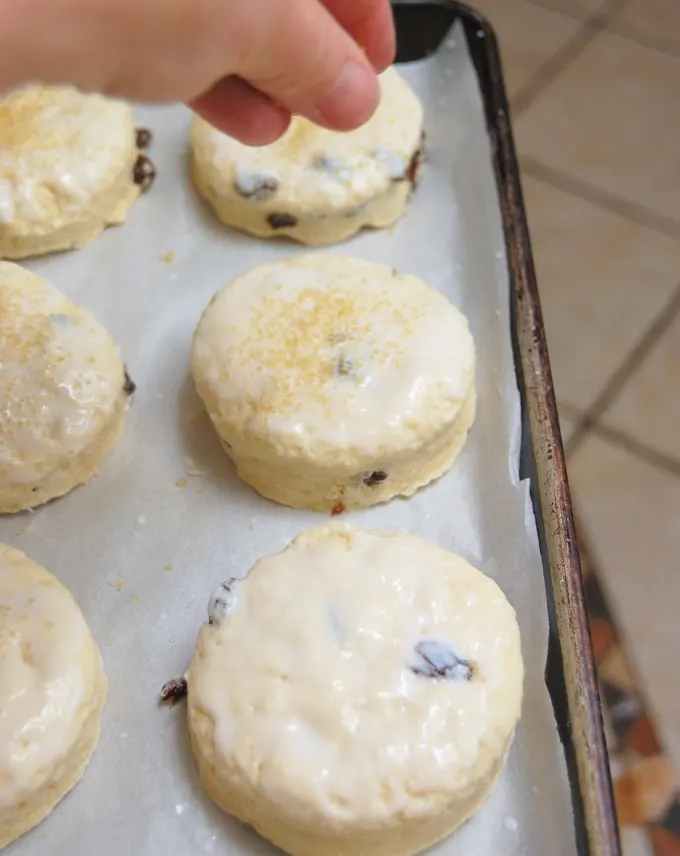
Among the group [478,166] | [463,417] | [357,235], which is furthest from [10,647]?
[478,166]

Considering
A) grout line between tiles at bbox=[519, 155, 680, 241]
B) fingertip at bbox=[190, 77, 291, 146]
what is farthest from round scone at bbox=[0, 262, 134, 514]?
grout line between tiles at bbox=[519, 155, 680, 241]

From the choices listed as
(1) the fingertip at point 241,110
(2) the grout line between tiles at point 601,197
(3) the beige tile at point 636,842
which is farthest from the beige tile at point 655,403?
(1) the fingertip at point 241,110

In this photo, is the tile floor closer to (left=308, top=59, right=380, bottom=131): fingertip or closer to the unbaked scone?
the unbaked scone

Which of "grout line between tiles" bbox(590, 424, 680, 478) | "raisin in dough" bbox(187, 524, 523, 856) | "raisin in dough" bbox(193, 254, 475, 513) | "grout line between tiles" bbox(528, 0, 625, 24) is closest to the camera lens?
"raisin in dough" bbox(187, 524, 523, 856)

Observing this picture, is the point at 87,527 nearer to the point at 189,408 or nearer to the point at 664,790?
the point at 189,408

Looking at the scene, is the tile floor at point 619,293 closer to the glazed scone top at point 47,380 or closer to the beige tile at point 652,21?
the beige tile at point 652,21

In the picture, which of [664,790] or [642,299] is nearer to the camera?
[664,790]
